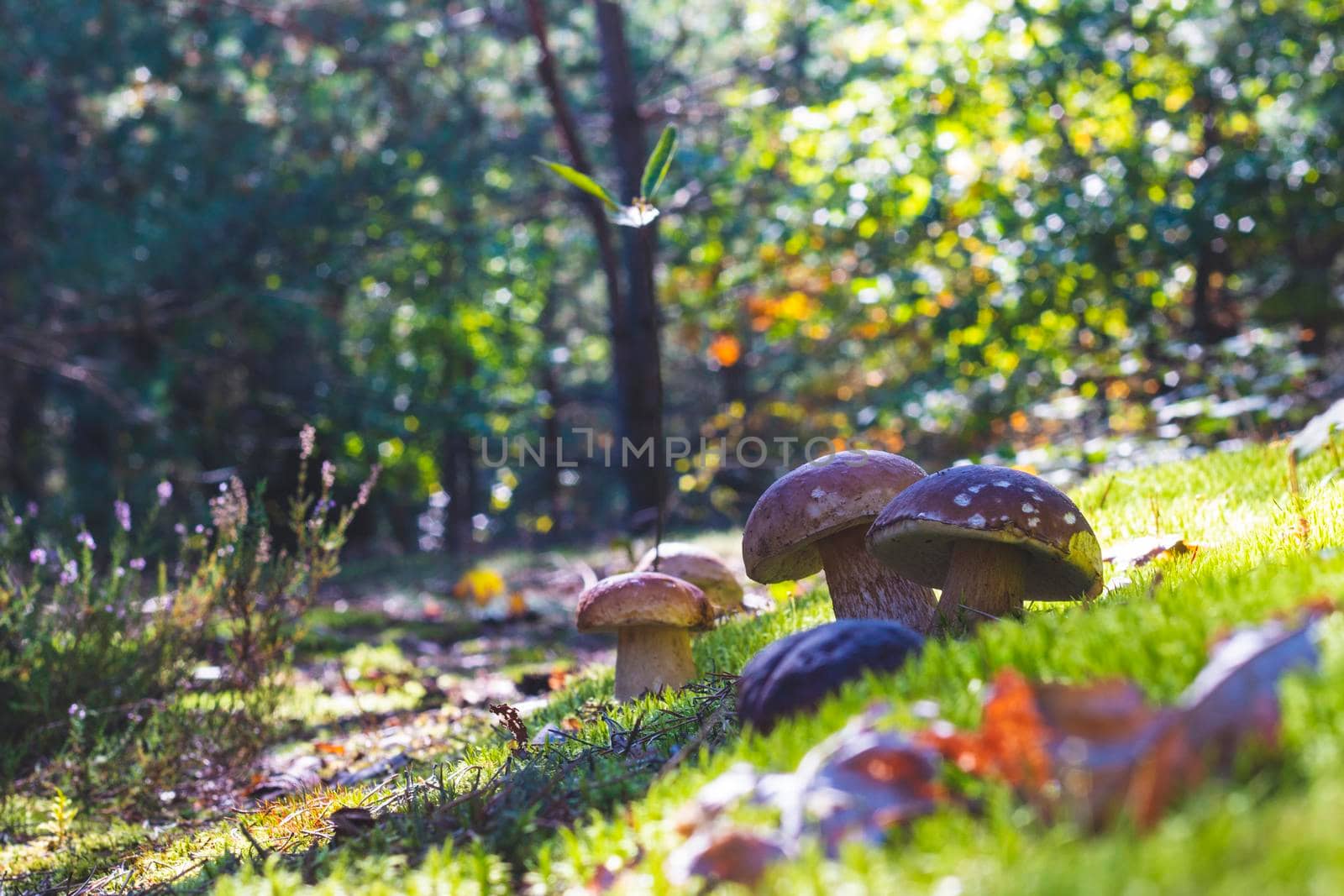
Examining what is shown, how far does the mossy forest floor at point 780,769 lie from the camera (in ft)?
3.65

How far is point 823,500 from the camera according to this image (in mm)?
3008

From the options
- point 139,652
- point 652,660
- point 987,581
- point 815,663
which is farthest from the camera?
point 139,652

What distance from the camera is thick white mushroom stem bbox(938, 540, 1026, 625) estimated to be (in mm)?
2730

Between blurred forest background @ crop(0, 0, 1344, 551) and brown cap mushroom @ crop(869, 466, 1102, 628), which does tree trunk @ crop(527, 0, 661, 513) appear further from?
brown cap mushroom @ crop(869, 466, 1102, 628)

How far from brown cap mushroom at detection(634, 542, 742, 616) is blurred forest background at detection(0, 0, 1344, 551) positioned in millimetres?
2588

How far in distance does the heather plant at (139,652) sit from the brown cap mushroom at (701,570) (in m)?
1.35

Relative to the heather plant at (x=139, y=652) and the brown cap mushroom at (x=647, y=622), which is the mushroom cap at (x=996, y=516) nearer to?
the brown cap mushroom at (x=647, y=622)

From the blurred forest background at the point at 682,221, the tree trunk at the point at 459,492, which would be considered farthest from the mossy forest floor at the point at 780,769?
the tree trunk at the point at 459,492

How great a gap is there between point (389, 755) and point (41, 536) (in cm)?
238

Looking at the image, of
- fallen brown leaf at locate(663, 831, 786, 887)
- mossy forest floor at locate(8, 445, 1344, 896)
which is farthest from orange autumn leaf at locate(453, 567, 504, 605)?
fallen brown leaf at locate(663, 831, 786, 887)

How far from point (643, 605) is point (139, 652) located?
2.50 metres

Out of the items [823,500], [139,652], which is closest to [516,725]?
[823,500]

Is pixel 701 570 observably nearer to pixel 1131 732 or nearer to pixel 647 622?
pixel 647 622

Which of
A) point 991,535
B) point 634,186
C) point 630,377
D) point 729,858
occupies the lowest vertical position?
point 729,858
